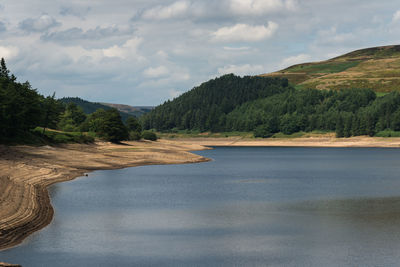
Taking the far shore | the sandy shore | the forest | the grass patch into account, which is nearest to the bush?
the forest

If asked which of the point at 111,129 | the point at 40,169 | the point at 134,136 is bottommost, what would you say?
the point at 40,169

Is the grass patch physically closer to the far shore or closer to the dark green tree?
the far shore

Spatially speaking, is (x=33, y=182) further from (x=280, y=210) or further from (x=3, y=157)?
(x=280, y=210)

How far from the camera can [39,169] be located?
274ft

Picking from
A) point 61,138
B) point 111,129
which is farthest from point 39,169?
point 111,129

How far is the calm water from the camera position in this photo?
115 feet

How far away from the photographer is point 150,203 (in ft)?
198

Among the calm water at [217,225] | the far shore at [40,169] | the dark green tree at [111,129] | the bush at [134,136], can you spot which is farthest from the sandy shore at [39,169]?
the bush at [134,136]

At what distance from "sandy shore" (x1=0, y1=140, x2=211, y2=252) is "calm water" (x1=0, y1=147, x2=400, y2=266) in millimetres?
1770

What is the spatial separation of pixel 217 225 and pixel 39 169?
148 feet

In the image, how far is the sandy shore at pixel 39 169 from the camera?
4412 centimetres

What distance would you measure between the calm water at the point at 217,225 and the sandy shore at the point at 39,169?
5.81ft

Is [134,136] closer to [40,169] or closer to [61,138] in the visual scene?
[61,138]

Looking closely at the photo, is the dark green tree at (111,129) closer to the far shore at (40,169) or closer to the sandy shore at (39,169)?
the far shore at (40,169)
